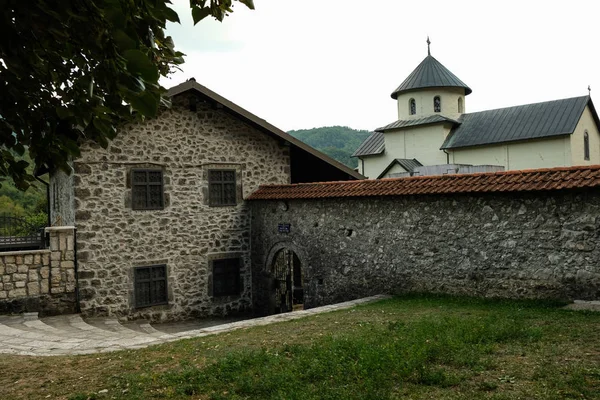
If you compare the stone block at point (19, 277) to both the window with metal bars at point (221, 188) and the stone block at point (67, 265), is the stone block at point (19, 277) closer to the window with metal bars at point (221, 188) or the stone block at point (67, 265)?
the stone block at point (67, 265)

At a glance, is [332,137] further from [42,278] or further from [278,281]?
[42,278]

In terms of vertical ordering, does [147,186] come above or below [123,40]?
above

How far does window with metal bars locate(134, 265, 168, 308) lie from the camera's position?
12383 millimetres

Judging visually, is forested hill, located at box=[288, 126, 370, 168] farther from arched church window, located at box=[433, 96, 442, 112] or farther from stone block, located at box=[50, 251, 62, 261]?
stone block, located at box=[50, 251, 62, 261]

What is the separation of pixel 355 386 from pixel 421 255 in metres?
5.42

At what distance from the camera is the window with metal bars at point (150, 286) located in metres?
12.4

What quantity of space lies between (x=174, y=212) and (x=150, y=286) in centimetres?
186

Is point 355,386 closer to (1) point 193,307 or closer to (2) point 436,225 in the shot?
(2) point 436,225

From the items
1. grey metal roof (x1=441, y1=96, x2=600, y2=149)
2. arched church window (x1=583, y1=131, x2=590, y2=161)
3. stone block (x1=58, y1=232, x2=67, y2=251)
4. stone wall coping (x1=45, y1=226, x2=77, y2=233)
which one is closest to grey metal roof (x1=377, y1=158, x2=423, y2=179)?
grey metal roof (x1=441, y1=96, x2=600, y2=149)

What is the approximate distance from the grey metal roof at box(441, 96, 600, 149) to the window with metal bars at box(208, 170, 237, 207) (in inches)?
830

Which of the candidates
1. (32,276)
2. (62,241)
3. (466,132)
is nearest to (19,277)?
(32,276)

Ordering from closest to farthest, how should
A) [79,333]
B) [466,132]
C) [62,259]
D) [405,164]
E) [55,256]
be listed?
[79,333], [55,256], [62,259], [405,164], [466,132]

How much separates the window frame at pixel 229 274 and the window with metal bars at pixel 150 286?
1.26m

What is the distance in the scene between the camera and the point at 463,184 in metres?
9.02
